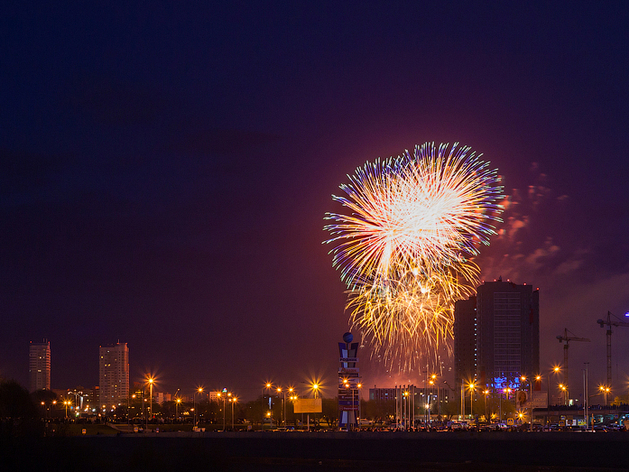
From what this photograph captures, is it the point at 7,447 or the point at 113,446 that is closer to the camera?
the point at 7,447

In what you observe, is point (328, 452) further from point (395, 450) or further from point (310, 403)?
point (310, 403)

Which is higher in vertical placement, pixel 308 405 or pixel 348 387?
pixel 348 387

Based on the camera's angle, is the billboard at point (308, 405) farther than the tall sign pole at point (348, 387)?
Yes

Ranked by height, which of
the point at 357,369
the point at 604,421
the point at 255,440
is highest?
the point at 357,369

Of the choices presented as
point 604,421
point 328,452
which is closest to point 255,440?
point 328,452

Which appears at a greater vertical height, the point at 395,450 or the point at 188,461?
the point at 188,461

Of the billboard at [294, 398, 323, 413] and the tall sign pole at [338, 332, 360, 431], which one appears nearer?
the tall sign pole at [338, 332, 360, 431]

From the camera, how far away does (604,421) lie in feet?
513

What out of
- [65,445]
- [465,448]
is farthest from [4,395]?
[465,448]

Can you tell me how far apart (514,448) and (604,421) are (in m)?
101

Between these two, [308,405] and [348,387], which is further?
[308,405]

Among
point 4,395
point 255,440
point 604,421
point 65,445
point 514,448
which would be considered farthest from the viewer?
point 604,421

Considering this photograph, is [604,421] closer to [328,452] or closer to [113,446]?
[328,452]

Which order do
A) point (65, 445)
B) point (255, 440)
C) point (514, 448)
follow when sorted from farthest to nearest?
1. point (255, 440)
2. point (514, 448)
3. point (65, 445)
